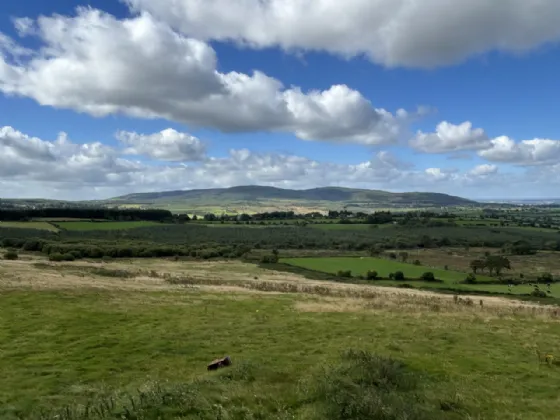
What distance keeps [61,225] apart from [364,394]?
154578 millimetres

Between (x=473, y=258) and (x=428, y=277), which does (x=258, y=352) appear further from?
(x=473, y=258)

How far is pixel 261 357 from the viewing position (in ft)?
63.8

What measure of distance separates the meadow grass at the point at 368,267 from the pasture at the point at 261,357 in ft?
150

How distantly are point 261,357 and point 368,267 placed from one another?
72.7 metres

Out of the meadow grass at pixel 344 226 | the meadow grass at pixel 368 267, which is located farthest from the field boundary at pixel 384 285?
the meadow grass at pixel 344 226

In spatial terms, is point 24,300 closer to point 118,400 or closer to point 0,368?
point 0,368

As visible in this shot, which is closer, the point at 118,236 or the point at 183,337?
the point at 183,337

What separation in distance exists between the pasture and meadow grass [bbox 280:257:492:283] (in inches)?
1804

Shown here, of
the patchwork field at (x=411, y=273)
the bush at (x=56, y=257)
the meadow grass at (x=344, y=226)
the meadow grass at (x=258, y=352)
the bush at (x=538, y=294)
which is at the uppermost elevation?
the meadow grass at (x=258, y=352)

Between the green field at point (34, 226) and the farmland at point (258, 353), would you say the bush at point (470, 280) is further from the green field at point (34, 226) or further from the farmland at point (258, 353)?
the green field at point (34, 226)

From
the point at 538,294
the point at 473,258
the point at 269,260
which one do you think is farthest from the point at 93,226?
the point at 538,294

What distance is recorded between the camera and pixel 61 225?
14975 centimetres

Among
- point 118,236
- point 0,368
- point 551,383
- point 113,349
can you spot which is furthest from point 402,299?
point 118,236

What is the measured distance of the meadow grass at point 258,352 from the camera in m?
14.2
